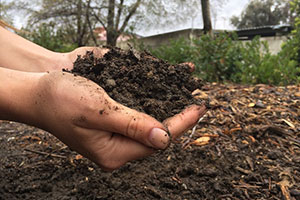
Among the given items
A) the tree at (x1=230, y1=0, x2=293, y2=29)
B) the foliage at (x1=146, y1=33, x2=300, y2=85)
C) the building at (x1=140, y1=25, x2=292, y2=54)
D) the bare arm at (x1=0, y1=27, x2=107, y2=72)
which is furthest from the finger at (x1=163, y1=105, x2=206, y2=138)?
the tree at (x1=230, y1=0, x2=293, y2=29)

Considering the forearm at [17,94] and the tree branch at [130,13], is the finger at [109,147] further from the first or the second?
the tree branch at [130,13]

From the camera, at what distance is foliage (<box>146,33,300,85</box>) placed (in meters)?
3.71

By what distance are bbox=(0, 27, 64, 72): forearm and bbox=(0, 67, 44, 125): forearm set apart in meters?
0.65

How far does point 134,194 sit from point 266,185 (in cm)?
75

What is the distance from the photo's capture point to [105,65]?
1.43m

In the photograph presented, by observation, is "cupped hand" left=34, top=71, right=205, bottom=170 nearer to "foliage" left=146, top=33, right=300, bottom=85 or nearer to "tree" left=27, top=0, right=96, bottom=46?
"foliage" left=146, top=33, right=300, bottom=85

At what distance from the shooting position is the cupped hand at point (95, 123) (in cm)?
100

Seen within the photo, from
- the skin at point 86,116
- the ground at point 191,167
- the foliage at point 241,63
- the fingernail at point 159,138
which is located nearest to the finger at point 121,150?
the skin at point 86,116

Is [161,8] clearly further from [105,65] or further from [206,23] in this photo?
[105,65]

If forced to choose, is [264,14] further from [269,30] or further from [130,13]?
[130,13]

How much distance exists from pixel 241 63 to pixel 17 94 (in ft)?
12.0

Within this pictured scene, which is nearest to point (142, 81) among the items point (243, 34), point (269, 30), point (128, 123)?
point (128, 123)

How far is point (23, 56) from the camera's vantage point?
176 centimetres

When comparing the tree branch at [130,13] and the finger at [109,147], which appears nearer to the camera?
the finger at [109,147]
